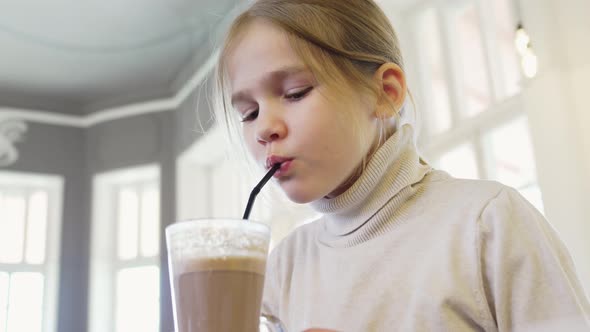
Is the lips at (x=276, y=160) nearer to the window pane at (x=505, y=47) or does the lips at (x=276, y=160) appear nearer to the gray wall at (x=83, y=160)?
the window pane at (x=505, y=47)

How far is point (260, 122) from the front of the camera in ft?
2.63

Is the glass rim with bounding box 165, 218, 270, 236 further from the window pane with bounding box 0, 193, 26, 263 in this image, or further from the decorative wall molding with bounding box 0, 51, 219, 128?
the window pane with bounding box 0, 193, 26, 263

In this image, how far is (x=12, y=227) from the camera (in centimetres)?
566

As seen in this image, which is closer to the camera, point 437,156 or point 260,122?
point 260,122

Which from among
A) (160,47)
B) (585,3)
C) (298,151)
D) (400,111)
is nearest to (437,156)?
(585,3)

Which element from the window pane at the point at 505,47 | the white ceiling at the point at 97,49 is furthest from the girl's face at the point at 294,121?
the white ceiling at the point at 97,49

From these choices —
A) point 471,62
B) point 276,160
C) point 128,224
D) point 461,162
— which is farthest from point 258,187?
point 128,224

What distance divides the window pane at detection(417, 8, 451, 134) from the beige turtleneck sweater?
64.5 inches

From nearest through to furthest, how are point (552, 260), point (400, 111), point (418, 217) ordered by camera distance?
point (552, 260), point (418, 217), point (400, 111)

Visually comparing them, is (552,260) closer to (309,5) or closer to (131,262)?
(309,5)

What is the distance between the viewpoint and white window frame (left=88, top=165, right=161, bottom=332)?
18.3 ft

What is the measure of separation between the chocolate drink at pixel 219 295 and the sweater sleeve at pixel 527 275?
0.30 meters

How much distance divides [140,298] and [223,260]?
16.9 ft

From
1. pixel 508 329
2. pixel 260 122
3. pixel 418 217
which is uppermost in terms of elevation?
pixel 260 122
